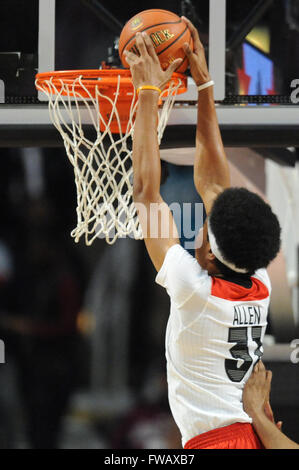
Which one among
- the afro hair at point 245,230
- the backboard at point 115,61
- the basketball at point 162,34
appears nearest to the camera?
the afro hair at point 245,230

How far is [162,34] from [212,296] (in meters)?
0.94

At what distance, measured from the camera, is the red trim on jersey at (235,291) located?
1.65 m

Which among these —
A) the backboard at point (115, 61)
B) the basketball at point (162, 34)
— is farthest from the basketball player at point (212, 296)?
the backboard at point (115, 61)

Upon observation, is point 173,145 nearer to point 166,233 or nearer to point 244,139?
point 244,139

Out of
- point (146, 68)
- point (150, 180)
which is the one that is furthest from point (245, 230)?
point (146, 68)

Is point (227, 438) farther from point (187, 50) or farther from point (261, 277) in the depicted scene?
point (187, 50)

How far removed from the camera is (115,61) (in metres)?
2.75

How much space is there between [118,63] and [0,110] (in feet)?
1.83

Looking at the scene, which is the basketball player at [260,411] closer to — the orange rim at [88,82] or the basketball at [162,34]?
the basketball at [162,34]

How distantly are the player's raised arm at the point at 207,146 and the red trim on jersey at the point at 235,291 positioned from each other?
45 cm

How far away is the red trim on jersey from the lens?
5.41ft

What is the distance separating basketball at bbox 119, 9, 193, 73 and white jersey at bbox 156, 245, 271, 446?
74 cm

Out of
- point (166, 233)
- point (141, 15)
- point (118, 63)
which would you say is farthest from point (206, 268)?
point (118, 63)

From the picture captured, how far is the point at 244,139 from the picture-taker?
271 centimetres
